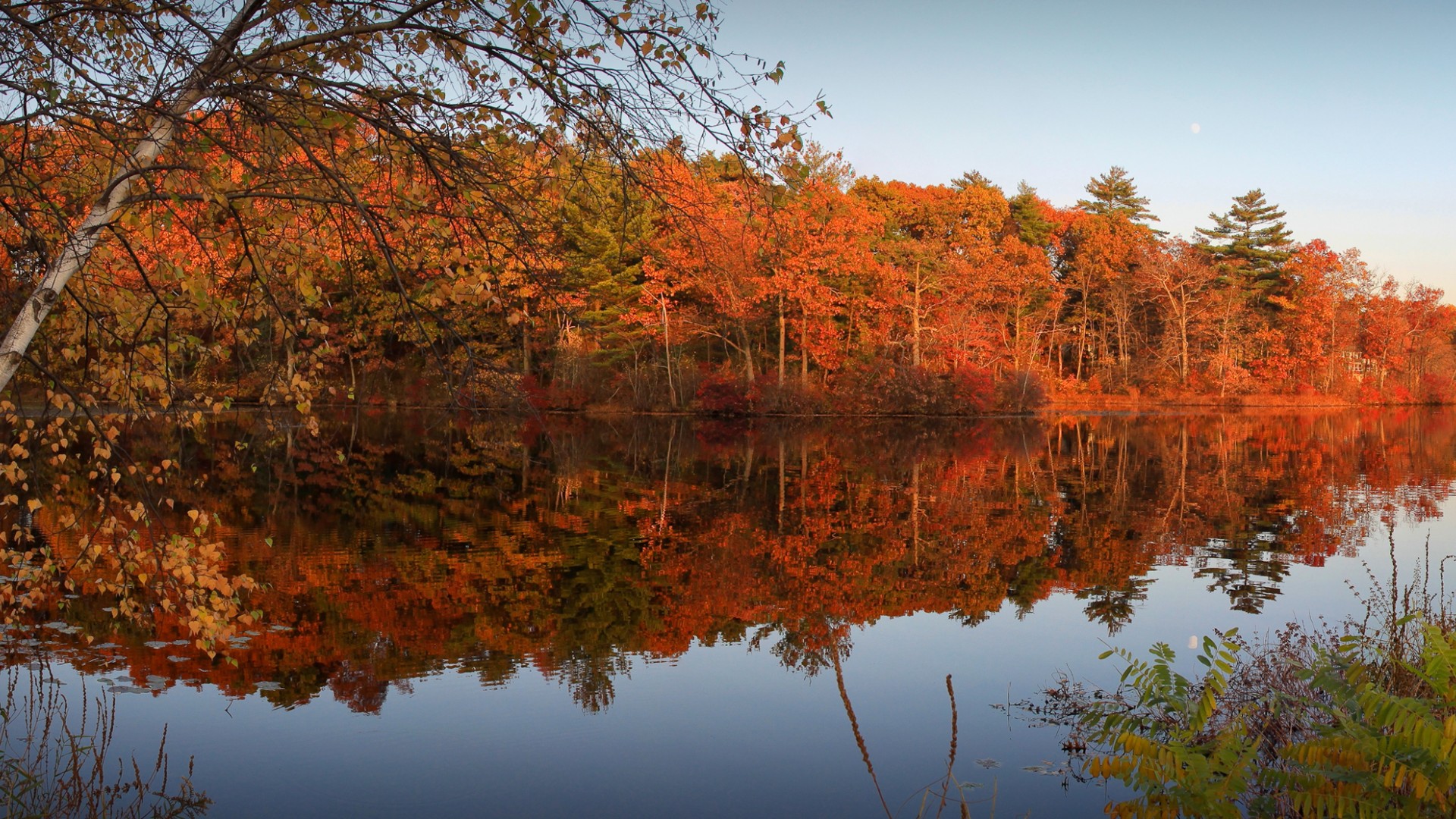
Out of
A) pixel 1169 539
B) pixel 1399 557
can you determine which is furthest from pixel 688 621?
pixel 1399 557

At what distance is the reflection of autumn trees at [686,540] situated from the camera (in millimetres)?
8781

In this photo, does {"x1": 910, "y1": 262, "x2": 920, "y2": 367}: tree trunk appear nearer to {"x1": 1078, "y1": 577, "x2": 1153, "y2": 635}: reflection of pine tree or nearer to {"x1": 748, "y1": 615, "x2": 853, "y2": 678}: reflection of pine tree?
{"x1": 1078, "y1": 577, "x2": 1153, "y2": 635}: reflection of pine tree

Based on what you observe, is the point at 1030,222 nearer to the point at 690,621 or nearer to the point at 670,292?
the point at 670,292

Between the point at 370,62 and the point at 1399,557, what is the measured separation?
13742 millimetres

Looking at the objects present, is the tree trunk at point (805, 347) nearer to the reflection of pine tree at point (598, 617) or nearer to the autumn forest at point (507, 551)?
the autumn forest at point (507, 551)

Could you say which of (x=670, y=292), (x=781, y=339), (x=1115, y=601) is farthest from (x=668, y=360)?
(x=1115, y=601)

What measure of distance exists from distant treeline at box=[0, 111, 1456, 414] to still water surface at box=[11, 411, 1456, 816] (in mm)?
918

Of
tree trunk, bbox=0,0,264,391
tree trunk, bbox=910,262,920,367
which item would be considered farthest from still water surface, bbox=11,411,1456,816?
tree trunk, bbox=910,262,920,367

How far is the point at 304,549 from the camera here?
12781mm

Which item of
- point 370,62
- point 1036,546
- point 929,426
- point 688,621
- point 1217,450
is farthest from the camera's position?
point 929,426

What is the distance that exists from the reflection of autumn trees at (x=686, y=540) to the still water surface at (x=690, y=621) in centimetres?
6

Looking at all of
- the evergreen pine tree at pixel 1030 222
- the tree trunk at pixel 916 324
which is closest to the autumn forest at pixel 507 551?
the tree trunk at pixel 916 324

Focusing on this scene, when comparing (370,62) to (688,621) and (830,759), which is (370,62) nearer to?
(830,759)

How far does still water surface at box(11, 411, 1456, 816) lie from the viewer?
634 cm
